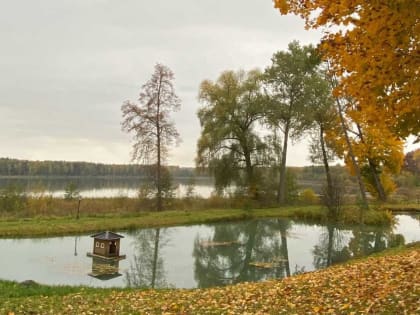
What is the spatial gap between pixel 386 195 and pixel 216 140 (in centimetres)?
1567

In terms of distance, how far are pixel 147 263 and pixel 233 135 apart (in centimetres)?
1930

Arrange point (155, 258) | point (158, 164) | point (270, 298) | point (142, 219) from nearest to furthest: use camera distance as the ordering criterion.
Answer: point (270, 298) → point (155, 258) → point (142, 219) → point (158, 164)

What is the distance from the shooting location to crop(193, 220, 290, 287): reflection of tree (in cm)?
1280

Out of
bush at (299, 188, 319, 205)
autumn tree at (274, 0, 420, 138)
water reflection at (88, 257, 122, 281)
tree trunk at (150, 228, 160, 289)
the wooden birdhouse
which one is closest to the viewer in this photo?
autumn tree at (274, 0, 420, 138)

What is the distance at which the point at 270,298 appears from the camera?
6949 mm

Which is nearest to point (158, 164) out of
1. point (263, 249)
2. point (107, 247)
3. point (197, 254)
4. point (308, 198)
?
point (263, 249)

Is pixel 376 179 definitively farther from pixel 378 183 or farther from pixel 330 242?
pixel 330 242

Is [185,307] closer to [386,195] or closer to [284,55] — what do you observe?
[284,55]

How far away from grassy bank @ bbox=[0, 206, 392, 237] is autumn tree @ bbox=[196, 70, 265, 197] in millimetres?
3627

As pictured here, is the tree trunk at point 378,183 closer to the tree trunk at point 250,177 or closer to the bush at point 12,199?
the tree trunk at point 250,177

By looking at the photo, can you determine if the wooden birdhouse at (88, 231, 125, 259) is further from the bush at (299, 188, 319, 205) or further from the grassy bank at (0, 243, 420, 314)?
the bush at (299, 188, 319, 205)

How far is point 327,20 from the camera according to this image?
17.7 feet

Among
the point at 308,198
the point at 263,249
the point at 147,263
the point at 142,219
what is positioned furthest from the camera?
the point at 308,198

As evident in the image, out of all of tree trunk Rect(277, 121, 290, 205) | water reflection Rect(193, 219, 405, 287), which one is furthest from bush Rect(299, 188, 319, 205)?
water reflection Rect(193, 219, 405, 287)
